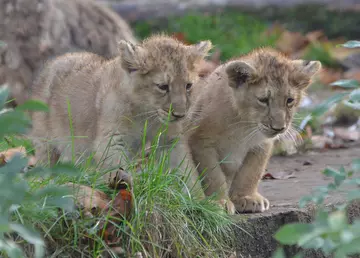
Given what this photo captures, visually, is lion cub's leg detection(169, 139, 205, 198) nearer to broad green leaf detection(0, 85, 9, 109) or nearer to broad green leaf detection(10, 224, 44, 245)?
broad green leaf detection(0, 85, 9, 109)

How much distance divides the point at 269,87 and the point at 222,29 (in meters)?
7.56

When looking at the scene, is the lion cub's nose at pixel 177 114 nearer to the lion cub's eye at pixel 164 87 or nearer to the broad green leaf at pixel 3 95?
the lion cub's eye at pixel 164 87

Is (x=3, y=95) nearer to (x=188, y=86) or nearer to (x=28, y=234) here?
(x=28, y=234)

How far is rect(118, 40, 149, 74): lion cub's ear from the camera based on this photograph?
535 cm

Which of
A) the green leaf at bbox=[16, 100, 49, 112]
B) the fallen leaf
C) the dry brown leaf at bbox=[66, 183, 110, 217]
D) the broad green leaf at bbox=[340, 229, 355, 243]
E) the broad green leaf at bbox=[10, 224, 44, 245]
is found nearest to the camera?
the broad green leaf at bbox=[340, 229, 355, 243]

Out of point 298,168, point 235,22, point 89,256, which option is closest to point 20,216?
point 89,256

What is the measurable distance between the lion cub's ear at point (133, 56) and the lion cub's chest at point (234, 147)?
74cm

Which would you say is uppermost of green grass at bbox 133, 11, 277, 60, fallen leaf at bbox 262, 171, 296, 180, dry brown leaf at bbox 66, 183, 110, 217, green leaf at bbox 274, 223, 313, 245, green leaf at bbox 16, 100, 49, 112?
green leaf at bbox 16, 100, 49, 112

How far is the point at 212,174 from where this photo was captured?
17.7 ft

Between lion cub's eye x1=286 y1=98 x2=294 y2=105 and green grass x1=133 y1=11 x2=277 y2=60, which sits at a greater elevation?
lion cub's eye x1=286 y1=98 x2=294 y2=105

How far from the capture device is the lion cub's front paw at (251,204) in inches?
208

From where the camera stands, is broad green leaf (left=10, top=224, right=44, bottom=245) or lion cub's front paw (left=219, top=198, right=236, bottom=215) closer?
broad green leaf (left=10, top=224, right=44, bottom=245)

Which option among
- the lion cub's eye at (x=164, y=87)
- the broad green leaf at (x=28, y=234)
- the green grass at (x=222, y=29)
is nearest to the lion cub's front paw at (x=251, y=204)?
the lion cub's eye at (x=164, y=87)

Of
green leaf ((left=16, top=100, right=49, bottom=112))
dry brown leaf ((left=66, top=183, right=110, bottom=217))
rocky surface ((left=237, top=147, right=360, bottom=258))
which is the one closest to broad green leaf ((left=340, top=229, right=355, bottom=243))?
green leaf ((left=16, top=100, right=49, bottom=112))
